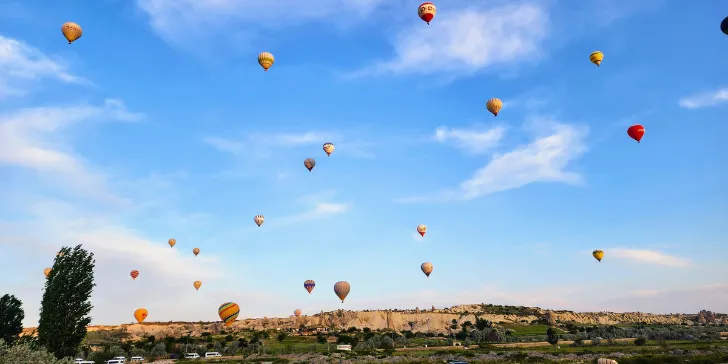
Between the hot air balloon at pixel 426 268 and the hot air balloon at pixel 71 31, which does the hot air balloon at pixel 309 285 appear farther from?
the hot air balloon at pixel 71 31

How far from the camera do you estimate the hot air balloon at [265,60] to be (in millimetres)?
79562

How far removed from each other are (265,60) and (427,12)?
26668 millimetres

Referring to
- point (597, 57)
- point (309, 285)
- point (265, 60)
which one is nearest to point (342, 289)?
point (309, 285)

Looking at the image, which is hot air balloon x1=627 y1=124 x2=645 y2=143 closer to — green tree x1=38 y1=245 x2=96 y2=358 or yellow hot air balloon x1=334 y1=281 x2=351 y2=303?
yellow hot air balloon x1=334 y1=281 x2=351 y2=303

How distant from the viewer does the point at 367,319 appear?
632 feet

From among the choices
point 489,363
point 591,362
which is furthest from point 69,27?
point 591,362

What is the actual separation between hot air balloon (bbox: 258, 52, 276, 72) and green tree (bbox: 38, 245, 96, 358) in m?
40.5

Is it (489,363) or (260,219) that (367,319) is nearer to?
(260,219)

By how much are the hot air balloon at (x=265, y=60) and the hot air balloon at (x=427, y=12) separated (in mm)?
24874

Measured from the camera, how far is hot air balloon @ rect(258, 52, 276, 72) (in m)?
79.6

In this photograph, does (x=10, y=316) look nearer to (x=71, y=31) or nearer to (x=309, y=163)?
(x=71, y=31)

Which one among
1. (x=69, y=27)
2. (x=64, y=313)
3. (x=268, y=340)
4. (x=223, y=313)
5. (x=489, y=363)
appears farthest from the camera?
(x=268, y=340)

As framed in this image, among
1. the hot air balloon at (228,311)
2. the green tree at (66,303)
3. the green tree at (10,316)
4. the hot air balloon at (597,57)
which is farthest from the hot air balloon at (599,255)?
the green tree at (10,316)

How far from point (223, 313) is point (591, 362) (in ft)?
234
